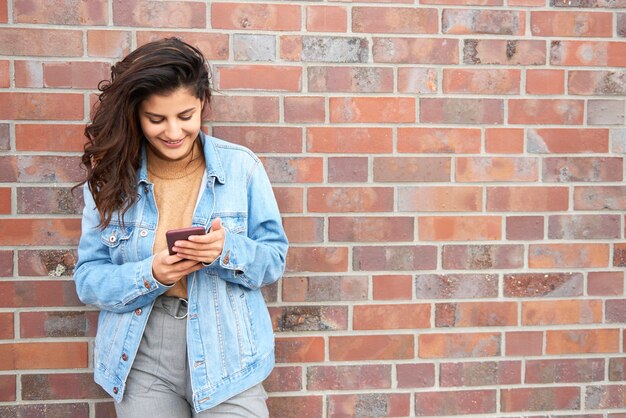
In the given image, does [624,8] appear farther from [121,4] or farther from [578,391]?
[121,4]

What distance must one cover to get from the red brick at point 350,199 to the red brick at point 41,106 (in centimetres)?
97

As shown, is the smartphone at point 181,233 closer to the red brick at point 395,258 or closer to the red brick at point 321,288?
the red brick at point 321,288

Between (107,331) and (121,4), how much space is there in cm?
123

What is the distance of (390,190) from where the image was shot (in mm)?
2676

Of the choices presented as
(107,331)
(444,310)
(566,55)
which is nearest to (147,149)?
(107,331)

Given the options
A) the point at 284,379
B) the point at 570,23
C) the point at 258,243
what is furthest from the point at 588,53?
the point at 284,379

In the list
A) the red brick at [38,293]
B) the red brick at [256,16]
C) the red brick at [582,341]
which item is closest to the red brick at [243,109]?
the red brick at [256,16]

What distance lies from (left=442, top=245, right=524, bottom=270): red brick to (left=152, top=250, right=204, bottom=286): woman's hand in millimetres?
1139

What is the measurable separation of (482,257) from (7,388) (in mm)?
1982

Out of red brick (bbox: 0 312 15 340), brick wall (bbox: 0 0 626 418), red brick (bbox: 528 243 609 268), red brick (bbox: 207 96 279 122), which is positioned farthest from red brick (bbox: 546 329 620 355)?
red brick (bbox: 0 312 15 340)

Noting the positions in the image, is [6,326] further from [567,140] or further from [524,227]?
[567,140]

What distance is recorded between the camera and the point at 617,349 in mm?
2830

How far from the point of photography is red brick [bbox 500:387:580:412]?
2.80 meters

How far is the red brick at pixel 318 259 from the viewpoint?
266 centimetres
